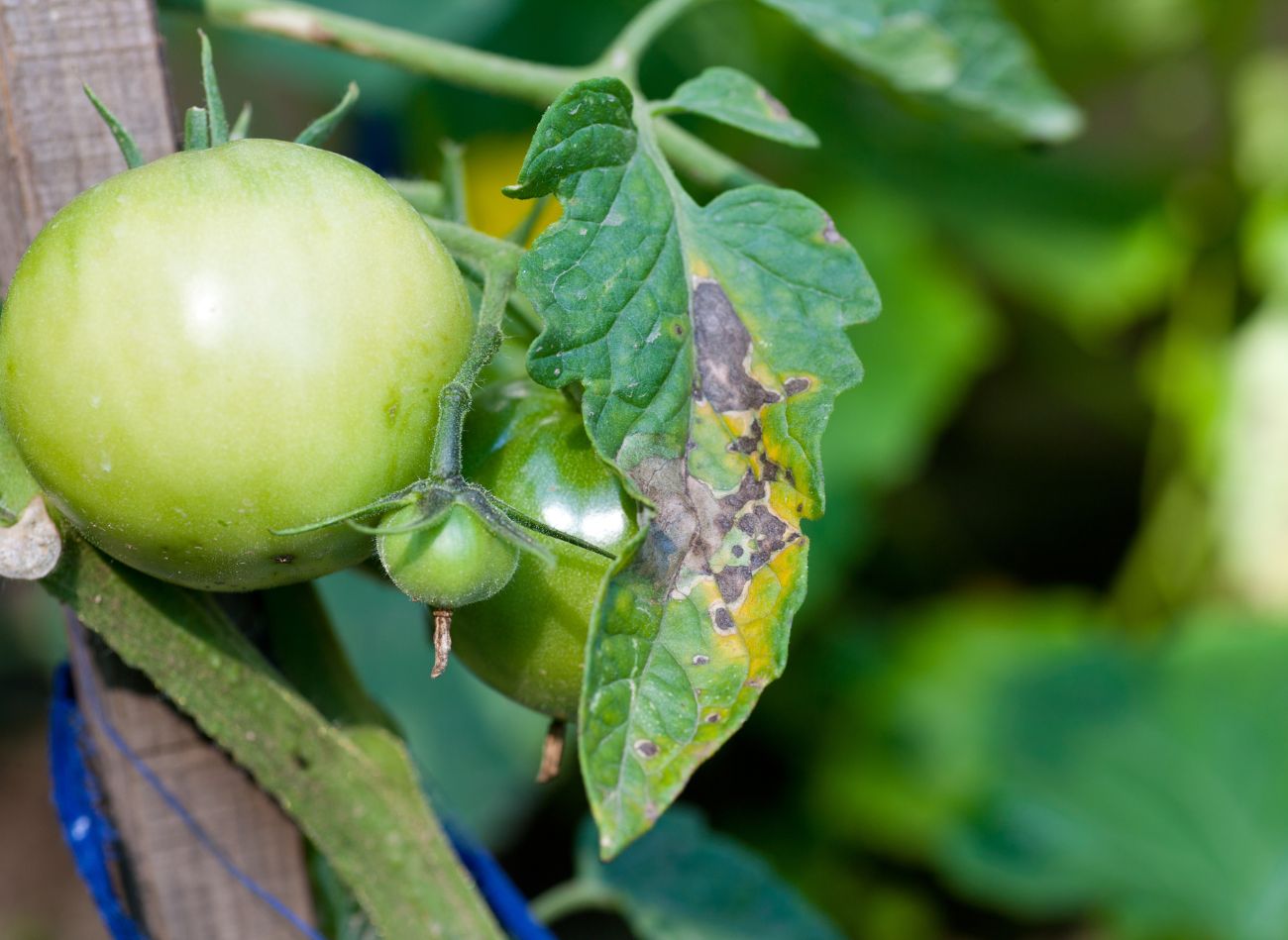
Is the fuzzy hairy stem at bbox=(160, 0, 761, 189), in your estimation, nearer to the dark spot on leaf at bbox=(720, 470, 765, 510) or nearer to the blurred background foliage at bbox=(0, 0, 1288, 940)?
the dark spot on leaf at bbox=(720, 470, 765, 510)

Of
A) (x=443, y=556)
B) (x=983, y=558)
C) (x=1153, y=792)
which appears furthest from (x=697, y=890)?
(x=983, y=558)

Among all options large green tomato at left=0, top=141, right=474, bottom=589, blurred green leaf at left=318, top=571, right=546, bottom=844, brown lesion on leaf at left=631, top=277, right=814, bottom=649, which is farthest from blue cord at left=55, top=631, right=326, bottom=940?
blurred green leaf at left=318, top=571, right=546, bottom=844

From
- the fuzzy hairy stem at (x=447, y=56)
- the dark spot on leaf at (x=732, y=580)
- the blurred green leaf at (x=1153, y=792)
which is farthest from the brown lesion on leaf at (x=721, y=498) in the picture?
the blurred green leaf at (x=1153, y=792)

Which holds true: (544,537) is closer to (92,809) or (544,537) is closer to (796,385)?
(796,385)

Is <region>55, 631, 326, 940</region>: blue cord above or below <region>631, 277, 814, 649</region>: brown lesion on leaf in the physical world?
below

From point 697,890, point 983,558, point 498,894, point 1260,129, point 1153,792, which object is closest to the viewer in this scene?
point 498,894

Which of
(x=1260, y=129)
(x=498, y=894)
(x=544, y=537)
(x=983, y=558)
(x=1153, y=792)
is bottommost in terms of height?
(x=983, y=558)

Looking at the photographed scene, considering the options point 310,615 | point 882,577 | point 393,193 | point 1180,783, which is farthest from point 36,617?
point 393,193

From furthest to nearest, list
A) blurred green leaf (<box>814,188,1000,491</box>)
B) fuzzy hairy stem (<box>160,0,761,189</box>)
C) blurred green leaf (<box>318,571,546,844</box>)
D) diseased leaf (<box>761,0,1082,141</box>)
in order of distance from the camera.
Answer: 1. blurred green leaf (<box>814,188,1000,491</box>)
2. blurred green leaf (<box>318,571,546,844</box>)
3. diseased leaf (<box>761,0,1082,141</box>)
4. fuzzy hairy stem (<box>160,0,761,189</box>)
